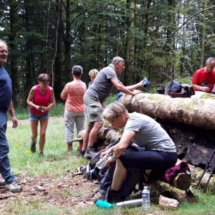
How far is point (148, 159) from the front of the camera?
388 cm

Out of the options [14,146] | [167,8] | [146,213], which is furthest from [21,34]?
[146,213]

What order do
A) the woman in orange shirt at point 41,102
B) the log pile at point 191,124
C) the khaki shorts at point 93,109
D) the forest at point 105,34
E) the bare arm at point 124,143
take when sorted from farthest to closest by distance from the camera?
the forest at point 105,34
the woman in orange shirt at point 41,102
the khaki shorts at point 93,109
the log pile at point 191,124
the bare arm at point 124,143

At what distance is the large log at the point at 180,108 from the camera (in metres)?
4.83

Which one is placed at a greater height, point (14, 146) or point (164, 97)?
point (164, 97)

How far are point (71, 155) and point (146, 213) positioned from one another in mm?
3481

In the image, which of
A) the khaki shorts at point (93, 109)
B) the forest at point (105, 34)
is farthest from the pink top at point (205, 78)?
the forest at point (105, 34)

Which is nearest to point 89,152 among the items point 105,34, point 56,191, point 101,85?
point 101,85

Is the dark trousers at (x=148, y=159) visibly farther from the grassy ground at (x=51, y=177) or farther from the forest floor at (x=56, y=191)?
the forest floor at (x=56, y=191)

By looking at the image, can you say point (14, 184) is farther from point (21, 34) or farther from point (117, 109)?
point (21, 34)

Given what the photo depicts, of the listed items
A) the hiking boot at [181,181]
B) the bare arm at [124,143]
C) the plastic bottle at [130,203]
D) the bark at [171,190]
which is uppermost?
the bare arm at [124,143]

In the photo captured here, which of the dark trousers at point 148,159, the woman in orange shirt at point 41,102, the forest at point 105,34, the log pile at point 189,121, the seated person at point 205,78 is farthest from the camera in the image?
the forest at point 105,34

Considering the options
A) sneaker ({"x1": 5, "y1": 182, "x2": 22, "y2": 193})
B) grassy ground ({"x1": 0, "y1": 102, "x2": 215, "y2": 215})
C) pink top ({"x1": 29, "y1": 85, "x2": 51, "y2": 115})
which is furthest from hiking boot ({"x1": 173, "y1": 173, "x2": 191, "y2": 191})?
pink top ({"x1": 29, "y1": 85, "x2": 51, "y2": 115})

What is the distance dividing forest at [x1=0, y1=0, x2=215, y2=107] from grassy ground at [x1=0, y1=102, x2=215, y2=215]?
10.2 meters

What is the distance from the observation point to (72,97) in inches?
276
